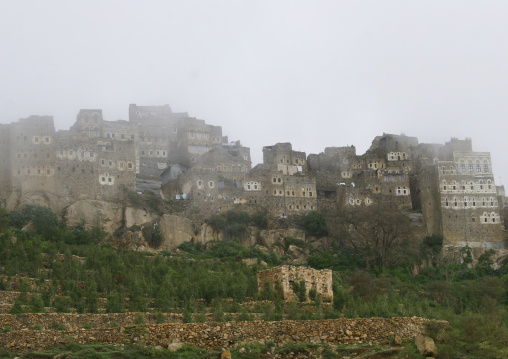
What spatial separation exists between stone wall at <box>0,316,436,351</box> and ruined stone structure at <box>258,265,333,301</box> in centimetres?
806

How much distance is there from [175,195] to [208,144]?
15.7m

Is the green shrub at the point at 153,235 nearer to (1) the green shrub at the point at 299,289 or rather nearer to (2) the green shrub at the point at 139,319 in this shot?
(1) the green shrub at the point at 299,289

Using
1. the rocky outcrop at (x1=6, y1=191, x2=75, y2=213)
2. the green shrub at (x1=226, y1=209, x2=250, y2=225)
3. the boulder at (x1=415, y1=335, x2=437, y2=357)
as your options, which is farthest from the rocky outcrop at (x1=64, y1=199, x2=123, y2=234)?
the boulder at (x1=415, y1=335, x2=437, y2=357)

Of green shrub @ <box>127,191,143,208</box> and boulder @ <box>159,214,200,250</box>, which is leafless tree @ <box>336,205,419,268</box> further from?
green shrub @ <box>127,191,143,208</box>

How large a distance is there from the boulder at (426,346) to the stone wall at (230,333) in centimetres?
152

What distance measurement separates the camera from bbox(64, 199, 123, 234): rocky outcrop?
202 ft

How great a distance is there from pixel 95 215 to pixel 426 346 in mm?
40931

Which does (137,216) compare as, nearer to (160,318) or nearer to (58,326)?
(160,318)

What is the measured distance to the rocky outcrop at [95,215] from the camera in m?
61.6

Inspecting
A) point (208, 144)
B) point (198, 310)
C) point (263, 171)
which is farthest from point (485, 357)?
point (208, 144)

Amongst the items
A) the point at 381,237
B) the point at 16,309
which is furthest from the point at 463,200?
the point at 16,309

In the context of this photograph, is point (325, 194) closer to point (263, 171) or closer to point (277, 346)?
point (263, 171)

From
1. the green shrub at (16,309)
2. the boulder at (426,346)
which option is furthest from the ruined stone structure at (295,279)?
the green shrub at (16,309)

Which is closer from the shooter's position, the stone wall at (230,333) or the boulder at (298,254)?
the stone wall at (230,333)
